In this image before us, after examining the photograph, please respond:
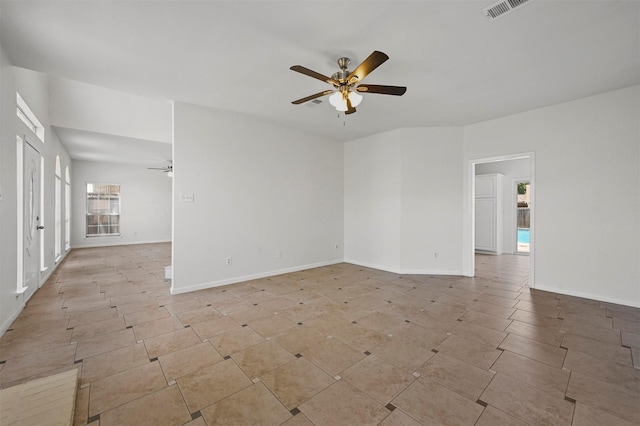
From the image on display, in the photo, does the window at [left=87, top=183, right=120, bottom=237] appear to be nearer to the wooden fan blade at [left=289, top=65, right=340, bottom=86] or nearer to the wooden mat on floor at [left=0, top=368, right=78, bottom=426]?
the wooden mat on floor at [left=0, top=368, right=78, bottom=426]

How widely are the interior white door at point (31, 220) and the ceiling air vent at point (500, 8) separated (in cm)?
578

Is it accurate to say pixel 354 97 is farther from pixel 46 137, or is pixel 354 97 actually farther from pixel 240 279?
pixel 46 137

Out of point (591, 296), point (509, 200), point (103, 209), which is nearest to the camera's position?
point (591, 296)

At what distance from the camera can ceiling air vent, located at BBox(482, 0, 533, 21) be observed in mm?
2143

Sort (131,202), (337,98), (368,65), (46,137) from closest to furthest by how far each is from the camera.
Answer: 1. (368,65)
2. (337,98)
3. (46,137)
4. (131,202)

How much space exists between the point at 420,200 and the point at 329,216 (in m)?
2.14

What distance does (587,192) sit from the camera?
4035 millimetres

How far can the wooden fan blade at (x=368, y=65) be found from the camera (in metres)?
2.22

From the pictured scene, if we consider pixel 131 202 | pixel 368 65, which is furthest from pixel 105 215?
pixel 368 65

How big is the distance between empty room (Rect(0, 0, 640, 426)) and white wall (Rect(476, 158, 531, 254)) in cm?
208

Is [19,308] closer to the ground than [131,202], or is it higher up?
closer to the ground

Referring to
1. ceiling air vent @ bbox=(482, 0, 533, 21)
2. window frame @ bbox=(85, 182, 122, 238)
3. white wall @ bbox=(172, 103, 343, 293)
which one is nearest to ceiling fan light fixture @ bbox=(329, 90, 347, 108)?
ceiling air vent @ bbox=(482, 0, 533, 21)

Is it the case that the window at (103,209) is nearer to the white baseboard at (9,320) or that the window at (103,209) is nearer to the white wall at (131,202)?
the white wall at (131,202)

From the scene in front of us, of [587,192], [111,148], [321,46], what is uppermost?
[111,148]
